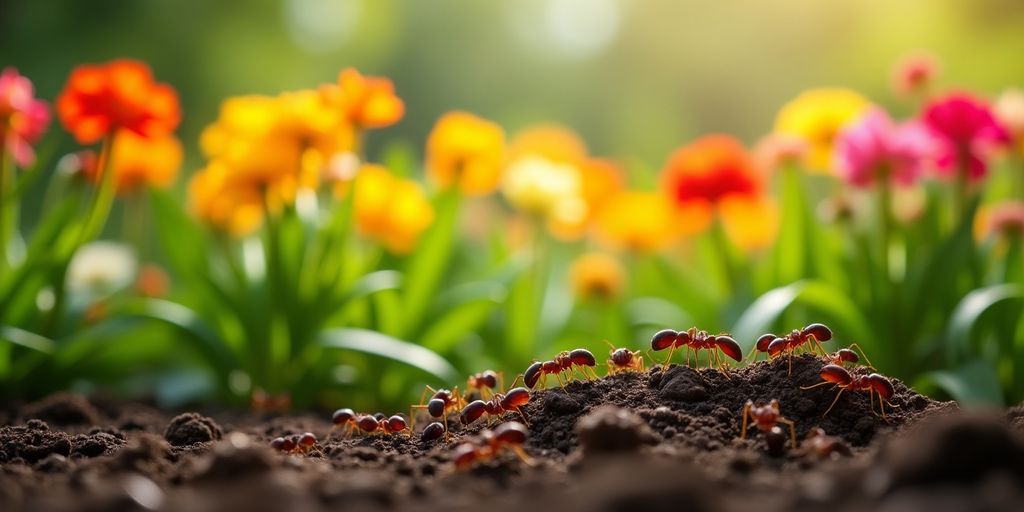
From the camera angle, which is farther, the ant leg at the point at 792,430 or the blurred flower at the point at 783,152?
the blurred flower at the point at 783,152

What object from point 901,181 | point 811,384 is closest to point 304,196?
point 901,181

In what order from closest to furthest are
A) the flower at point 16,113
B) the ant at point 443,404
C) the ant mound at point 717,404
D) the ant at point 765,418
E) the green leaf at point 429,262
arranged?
1. the ant at point 765,418
2. the ant mound at point 717,404
3. the ant at point 443,404
4. the flower at point 16,113
5. the green leaf at point 429,262

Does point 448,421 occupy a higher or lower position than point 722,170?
lower

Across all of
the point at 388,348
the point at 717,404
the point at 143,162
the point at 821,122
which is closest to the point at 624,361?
the point at 717,404

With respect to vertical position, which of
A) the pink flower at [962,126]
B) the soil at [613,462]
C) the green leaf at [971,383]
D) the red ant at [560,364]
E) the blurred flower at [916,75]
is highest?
the blurred flower at [916,75]

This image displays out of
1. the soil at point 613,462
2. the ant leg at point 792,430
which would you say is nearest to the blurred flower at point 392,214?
the soil at point 613,462

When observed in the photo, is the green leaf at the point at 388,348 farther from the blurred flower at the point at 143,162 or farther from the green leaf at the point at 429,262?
the blurred flower at the point at 143,162

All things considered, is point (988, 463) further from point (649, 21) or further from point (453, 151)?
point (649, 21)
